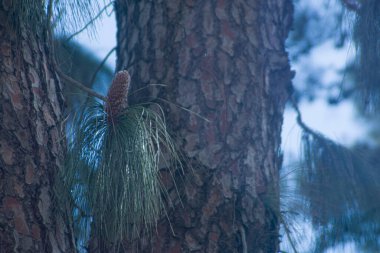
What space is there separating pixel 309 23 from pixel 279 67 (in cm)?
94

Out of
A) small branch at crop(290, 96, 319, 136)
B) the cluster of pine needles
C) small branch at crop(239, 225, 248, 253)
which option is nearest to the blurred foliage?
small branch at crop(290, 96, 319, 136)

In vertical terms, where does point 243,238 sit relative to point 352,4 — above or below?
below

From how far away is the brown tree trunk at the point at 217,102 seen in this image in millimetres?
1543

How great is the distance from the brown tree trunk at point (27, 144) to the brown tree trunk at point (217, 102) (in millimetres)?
207

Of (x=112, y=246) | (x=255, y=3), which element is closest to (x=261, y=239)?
(x=112, y=246)

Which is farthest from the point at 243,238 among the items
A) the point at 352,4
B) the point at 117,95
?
the point at 352,4

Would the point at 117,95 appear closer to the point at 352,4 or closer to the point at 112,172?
the point at 112,172

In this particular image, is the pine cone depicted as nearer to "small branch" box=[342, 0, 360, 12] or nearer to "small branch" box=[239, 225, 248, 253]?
"small branch" box=[239, 225, 248, 253]

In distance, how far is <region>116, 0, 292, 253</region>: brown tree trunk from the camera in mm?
1543

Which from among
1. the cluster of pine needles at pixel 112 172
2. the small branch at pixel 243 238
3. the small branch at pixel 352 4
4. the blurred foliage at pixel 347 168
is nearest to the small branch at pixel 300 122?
the blurred foliage at pixel 347 168

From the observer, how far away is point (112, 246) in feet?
4.84

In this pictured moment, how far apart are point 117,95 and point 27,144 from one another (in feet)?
0.67

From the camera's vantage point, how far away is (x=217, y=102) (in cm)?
164

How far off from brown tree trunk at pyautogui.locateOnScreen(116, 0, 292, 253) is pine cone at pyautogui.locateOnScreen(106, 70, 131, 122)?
0.11 m
